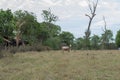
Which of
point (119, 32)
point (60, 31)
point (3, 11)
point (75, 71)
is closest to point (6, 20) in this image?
point (3, 11)

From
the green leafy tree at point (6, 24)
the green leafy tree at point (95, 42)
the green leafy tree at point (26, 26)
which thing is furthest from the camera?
the green leafy tree at point (95, 42)

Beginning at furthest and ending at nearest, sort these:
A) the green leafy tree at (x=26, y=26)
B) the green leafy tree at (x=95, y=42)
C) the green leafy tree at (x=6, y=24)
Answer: the green leafy tree at (x=95, y=42), the green leafy tree at (x=26, y=26), the green leafy tree at (x=6, y=24)

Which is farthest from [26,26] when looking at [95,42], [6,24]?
[6,24]

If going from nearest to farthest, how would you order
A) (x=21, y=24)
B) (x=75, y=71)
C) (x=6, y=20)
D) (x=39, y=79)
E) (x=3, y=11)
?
(x=39, y=79) → (x=75, y=71) → (x=6, y=20) → (x=3, y=11) → (x=21, y=24)

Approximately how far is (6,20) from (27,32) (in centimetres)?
2126

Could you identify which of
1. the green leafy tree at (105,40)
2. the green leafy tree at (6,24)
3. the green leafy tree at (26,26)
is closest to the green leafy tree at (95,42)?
the green leafy tree at (105,40)

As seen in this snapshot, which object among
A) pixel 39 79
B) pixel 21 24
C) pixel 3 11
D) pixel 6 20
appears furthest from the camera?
pixel 21 24

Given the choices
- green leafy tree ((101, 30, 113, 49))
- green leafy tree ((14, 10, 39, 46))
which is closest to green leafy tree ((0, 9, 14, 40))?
green leafy tree ((14, 10, 39, 46))

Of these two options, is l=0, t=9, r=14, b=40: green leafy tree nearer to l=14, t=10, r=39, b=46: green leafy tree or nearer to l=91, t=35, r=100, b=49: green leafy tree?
l=14, t=10, r=39, b=46: green leafy tree

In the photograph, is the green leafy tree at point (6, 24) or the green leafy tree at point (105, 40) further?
the green leafy tree at point (105, 40)

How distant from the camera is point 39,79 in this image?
36.8 ft

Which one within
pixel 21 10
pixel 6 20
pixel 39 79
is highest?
pixel 21 10

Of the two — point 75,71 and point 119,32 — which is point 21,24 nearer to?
point 119,32

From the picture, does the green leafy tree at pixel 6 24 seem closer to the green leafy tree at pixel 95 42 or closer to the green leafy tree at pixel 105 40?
the green leafy tree at pixel 105 40
